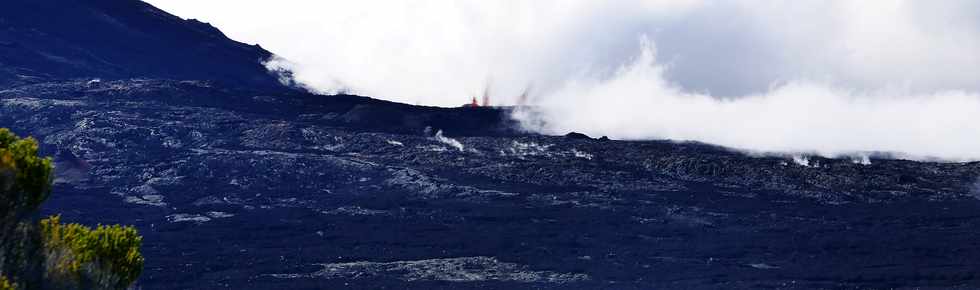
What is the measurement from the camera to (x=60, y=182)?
59312mm

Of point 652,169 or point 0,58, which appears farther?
point 0,58

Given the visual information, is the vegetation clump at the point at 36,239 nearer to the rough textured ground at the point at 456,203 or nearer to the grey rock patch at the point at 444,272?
the rough textured ground at the point at 456,203

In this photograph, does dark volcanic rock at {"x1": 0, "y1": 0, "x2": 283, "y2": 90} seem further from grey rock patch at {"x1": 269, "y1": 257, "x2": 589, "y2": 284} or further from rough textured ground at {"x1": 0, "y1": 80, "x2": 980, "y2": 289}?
grey rock patch at {"x1": 269, "y1": 257, "x2": 589, "y2": 284}

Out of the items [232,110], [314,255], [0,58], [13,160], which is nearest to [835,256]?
[314,255]

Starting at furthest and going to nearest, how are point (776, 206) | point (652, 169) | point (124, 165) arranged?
point (652, 169), point (124, 165), point (776, 206)

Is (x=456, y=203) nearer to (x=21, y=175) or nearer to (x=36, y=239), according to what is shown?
(x=36, y=239)

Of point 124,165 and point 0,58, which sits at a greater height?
point 0,58

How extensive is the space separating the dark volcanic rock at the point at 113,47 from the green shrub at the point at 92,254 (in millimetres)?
79932

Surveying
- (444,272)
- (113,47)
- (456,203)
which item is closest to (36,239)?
(444,272)

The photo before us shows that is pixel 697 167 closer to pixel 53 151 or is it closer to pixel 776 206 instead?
pixel 776 206

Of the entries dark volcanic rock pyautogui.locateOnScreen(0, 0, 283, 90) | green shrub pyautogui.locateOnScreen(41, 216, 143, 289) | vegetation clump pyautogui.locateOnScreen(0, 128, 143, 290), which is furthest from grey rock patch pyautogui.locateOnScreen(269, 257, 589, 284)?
dark volcanic rock pyautogui.locateOnScreen(0, 0, 283, 90)

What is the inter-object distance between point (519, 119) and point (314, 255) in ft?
170

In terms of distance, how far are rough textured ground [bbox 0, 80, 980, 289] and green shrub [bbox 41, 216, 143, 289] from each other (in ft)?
79.8

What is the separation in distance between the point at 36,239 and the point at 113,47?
349 ft
